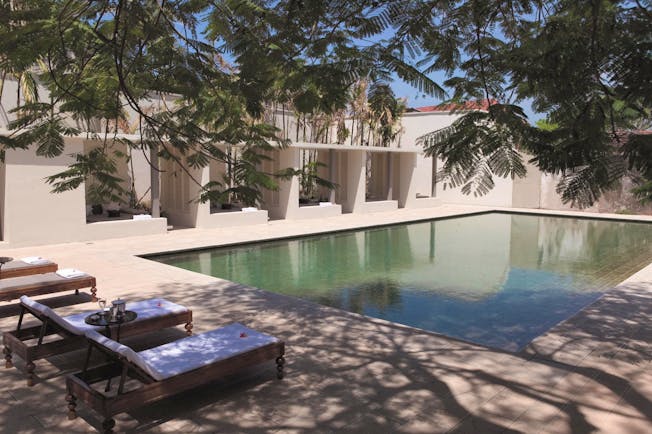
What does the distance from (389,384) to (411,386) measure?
23 cm

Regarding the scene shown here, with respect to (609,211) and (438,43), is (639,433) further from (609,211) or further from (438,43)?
(609,211)

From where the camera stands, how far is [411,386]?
547 cm

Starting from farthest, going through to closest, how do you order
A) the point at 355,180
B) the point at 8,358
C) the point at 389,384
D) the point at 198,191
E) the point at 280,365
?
the point at 355,180, the point at 8,358, the point at 280,365, the point at 389,384, the point at 198,191

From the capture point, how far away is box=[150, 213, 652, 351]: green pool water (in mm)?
9195

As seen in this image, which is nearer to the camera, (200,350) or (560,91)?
(560,91)

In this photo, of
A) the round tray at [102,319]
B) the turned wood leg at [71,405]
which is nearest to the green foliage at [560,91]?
the turned wood leg at [71,405]

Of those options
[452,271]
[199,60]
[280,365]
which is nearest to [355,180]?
[452,271]

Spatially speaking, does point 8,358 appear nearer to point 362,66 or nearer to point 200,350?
point 200,350

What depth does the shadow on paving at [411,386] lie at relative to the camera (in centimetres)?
472

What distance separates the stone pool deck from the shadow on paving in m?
0.01

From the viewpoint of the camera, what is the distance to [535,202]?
95.4 ft

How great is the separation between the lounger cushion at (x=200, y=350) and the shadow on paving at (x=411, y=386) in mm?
394

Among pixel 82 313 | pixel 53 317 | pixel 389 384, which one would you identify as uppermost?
pixel 53 317

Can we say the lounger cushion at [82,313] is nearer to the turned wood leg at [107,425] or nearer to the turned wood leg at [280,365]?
the turned wood leg at [107,425]
